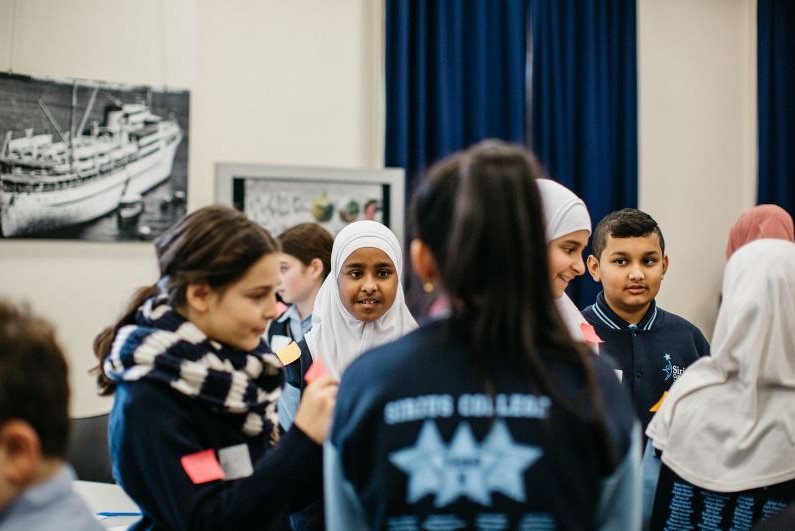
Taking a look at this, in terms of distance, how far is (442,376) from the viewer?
104cm

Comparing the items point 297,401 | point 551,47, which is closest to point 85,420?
point 297,401

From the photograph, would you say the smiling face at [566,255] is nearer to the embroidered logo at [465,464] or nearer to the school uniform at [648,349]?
the school uniform at [648,349]

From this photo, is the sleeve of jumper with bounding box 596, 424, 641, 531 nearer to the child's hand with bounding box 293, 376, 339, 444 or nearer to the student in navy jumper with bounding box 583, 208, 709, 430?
the child's hand with bounding box 293, 376, 339, 444

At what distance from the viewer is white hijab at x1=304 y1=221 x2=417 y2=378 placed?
7.07ft

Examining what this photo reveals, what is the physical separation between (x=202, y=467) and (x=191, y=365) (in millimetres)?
173

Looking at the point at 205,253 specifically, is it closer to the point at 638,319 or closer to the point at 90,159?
the point at 638,319

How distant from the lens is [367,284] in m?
2.14

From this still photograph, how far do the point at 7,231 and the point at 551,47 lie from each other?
2.90 metres

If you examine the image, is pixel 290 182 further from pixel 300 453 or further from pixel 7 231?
pixel 300 453

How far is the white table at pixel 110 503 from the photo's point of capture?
204cm

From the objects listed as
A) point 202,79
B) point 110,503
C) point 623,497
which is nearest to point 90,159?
point 202,79

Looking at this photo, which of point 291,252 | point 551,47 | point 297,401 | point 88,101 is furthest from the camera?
point 551,47

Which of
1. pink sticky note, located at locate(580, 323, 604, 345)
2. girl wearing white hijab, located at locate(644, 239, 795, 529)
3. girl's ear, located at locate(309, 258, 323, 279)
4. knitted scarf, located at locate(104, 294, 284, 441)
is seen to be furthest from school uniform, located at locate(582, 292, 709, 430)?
knitted scarf, located at locate(104, 294, 284, 441)

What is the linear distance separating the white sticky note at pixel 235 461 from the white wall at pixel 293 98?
186cm
